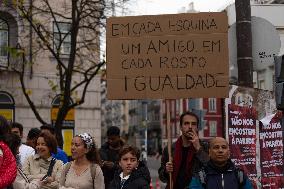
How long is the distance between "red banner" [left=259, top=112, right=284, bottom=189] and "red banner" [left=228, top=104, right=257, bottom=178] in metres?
0.18

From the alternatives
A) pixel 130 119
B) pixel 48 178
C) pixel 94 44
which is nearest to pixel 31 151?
pixel 48 178

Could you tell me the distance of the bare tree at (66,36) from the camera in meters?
20.9

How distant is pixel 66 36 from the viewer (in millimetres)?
23219

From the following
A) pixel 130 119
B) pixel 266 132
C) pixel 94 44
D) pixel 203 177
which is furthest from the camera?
pixel 130 119

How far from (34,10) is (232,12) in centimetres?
1434

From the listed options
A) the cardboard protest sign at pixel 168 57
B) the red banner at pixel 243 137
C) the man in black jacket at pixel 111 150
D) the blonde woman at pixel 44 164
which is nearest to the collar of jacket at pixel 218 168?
the cardboard protest sign at pixel 168 57

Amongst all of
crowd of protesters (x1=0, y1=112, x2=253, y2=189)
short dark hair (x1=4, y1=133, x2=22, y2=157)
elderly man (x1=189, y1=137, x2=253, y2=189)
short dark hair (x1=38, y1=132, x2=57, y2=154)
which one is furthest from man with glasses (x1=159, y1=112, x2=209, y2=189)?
short dark hair (x1=4, y1=133, x2=22, y2=157)

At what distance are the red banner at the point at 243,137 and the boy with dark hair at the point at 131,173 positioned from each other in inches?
46.6

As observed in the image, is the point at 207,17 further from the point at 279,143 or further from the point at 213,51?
the point at 279,143

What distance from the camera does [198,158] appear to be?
6188 millimetres

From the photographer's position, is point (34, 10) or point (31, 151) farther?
point (34, 10)

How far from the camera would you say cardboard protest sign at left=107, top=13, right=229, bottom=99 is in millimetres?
6695

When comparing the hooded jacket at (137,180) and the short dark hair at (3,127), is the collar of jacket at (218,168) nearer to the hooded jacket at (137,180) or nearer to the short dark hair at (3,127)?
the hooded jacket at (137,180)

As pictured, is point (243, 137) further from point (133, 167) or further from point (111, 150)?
point (111, 150)
